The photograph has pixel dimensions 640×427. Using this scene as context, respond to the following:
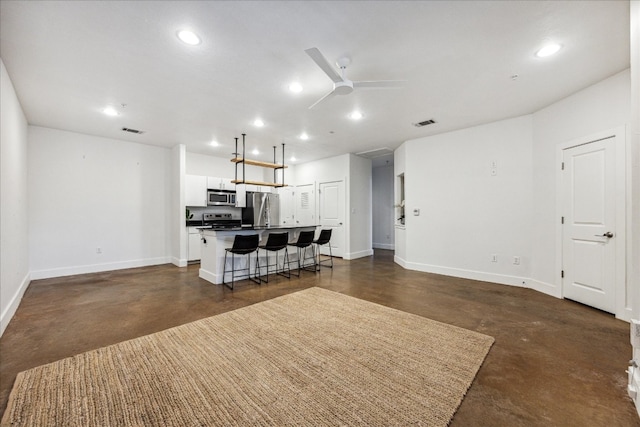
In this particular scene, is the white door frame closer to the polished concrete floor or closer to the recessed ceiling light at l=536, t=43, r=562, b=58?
the polished concrete floor

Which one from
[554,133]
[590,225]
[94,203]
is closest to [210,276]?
[94,203]

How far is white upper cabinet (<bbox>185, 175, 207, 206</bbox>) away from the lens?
6.23 m

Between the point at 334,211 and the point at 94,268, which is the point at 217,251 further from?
the point at 334,211

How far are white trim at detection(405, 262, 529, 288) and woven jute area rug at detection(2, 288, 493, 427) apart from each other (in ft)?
7.98

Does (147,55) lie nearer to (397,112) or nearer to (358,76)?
(358,76)

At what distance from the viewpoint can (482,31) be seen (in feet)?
7.31

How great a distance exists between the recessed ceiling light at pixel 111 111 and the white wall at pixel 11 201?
3.01ft

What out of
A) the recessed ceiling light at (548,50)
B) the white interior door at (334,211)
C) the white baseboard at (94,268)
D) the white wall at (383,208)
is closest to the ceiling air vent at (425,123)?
the recessed ceiling light at (548,50)

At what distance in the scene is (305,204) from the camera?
7961 millimetres

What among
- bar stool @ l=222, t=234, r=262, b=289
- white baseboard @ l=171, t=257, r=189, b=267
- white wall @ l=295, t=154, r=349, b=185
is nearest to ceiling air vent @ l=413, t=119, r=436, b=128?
white wall @ l=295, t=154, r=349, b=185

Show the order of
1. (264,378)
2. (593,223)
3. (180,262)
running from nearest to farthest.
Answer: (264,378) < (593,223) < (180,262)

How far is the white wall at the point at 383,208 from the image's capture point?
8.66m

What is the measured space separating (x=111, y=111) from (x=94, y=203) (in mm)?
2386

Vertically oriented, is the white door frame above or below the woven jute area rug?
above
